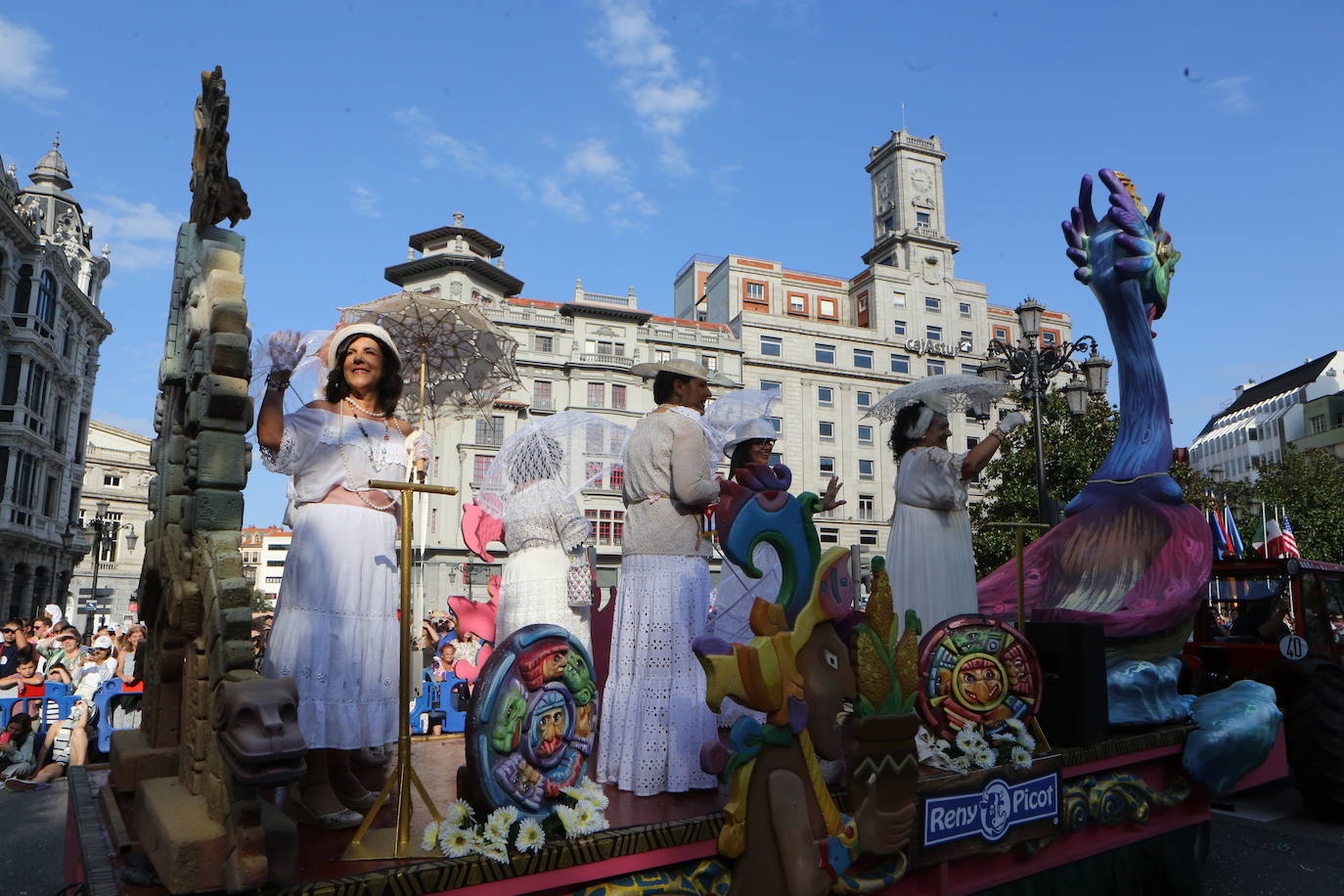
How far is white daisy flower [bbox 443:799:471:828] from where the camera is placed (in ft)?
8.81

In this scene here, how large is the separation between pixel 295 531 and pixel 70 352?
37175 millimetres

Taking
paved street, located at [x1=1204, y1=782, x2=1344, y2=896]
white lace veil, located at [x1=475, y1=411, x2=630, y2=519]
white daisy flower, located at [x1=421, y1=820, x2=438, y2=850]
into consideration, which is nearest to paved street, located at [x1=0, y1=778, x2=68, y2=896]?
white lace veil, located at [x1=475, y1=411, x2=630, y2=519]

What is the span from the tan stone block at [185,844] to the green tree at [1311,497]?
25.4m

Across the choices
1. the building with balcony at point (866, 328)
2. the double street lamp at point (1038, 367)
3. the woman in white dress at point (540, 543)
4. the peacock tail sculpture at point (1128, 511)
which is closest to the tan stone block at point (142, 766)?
the woman in white dress at point (540, 543)

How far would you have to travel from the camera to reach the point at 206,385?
8.66ft

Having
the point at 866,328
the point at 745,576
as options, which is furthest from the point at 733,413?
the point at 866,328

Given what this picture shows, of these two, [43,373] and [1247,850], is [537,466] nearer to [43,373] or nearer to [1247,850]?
[1247,850]

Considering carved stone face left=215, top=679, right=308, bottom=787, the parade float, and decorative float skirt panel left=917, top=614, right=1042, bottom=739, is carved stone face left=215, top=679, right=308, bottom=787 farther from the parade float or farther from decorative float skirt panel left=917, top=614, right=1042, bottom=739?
decorative float skirt panel left=917, top=614, right=1042, bottom=739

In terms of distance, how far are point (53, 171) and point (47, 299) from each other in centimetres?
694

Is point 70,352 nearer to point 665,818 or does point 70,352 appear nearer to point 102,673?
point 102,673

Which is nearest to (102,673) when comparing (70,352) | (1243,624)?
(1243,624)

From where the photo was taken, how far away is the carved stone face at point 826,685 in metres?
3.12

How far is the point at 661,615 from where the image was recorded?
12.9ft

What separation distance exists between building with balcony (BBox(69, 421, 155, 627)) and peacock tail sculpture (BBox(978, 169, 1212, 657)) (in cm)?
4575
